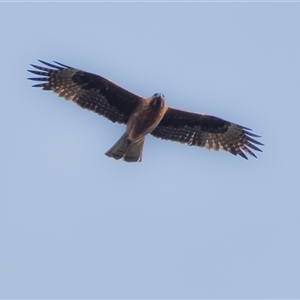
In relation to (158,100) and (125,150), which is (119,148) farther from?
(158,100)

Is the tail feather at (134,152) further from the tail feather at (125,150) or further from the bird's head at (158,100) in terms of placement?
the bird's head at (158,100)

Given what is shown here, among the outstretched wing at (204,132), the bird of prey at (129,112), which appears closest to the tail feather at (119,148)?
the bird of prey at (129,112)

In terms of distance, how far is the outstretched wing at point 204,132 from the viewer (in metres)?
15.5

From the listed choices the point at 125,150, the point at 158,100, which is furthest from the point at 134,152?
the point at 158,100

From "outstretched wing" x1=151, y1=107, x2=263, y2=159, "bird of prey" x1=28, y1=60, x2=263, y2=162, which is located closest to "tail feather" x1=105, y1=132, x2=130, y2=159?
"bird of prey" x1=28, y1=60, x2=263, y2=162

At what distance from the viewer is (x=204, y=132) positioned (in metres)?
A: 15.7

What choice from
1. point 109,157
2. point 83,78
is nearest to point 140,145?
point 109,157

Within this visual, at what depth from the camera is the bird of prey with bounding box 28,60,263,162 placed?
48.3ft

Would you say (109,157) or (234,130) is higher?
(234,130)

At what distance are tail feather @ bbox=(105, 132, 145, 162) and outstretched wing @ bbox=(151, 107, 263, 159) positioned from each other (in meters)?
0.63

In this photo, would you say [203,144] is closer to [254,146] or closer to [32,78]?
[254,146]

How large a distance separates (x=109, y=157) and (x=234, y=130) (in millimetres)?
2448

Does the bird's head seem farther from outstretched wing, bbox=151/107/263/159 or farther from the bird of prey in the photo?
outstretched wing, bbox=151/107/263/159

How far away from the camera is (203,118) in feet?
51.2
